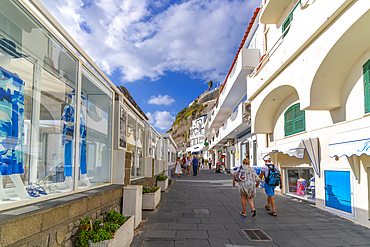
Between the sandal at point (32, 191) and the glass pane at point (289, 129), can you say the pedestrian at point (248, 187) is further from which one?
the sandal at point (32, 191)

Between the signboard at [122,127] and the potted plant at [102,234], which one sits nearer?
the potted plant at [102,234]

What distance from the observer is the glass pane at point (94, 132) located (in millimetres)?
4301

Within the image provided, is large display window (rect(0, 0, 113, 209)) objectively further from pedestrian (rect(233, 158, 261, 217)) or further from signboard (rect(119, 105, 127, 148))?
pedestrian (rect(233, 158, 261, 217))

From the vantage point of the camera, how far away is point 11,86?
273 centimetres

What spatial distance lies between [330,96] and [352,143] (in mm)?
1776

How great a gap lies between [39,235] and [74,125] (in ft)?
5.96

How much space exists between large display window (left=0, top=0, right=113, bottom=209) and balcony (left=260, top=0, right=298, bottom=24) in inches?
358

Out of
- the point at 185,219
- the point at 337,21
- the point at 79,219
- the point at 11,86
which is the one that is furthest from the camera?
the point at 185,219

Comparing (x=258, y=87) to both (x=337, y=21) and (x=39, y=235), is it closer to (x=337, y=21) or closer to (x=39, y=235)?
(x=337, y=21)

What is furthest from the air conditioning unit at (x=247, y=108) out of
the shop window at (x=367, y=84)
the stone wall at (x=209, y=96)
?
the stone wall at (x=209, y=96)

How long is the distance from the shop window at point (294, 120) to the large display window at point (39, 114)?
7544mm

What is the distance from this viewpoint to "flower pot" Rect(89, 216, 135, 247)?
10.9ft

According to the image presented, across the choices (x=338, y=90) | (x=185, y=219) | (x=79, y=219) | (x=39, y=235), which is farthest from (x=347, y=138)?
(x=39, y=235)

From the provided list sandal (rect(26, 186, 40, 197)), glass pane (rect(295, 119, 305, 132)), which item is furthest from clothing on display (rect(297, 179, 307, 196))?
sandal (rect(26, 186, 40, 197))
